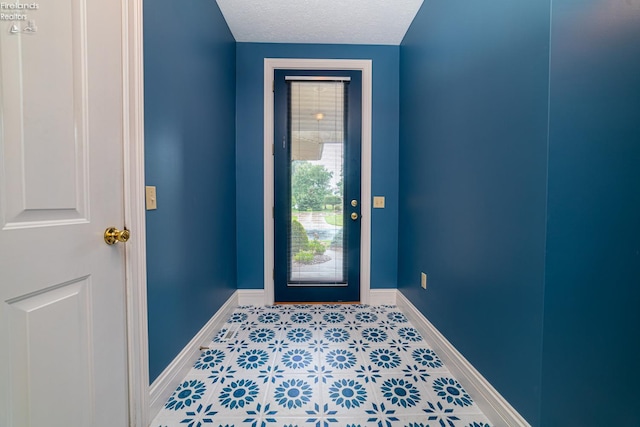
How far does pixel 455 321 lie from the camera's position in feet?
4.92

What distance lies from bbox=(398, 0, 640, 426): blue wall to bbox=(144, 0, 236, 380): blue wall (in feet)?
5.30

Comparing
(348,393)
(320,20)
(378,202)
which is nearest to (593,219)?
(348,393)

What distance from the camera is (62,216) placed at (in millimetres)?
808

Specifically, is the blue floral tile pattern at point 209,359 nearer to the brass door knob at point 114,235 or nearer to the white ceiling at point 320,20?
the brass door knob at point 114,235

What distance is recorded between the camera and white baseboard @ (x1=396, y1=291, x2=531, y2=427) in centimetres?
108

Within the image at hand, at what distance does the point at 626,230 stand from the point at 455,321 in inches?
37.2

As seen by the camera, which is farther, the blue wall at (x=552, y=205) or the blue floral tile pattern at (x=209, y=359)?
the blue floral tile pattern at (x=209, y=359)

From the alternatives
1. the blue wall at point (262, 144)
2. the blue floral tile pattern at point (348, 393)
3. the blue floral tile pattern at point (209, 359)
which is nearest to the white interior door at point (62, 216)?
the blue floral tile pattern at point (209, 359)

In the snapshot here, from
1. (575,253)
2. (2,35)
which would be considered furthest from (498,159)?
(2,35)

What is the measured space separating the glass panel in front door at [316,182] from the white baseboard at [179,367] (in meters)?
0.84

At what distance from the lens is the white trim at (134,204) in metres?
1.03

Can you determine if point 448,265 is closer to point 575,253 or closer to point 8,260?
point 575,253

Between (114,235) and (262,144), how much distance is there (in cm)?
170

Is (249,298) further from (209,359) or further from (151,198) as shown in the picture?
(151,198)
